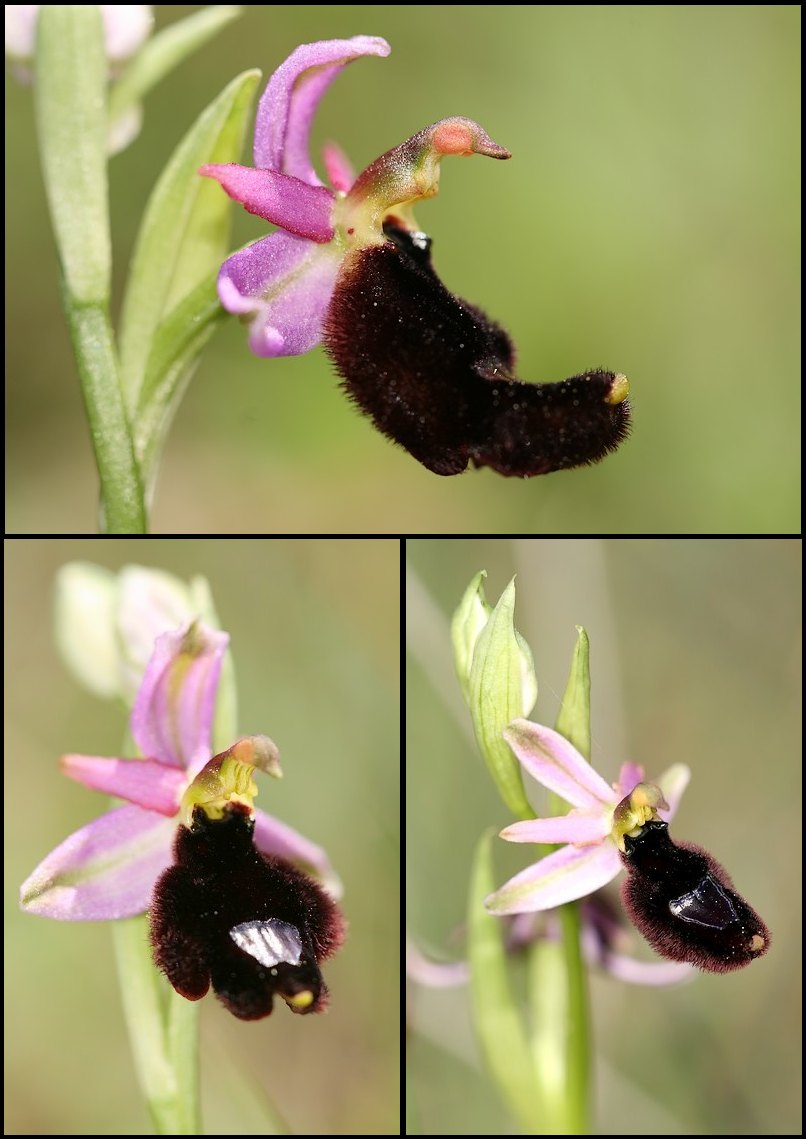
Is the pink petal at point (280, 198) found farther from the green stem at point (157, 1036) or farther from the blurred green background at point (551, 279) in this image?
the blurred green background at point (551, 279)

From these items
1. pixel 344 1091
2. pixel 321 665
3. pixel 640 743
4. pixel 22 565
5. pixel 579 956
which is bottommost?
pixel 344 1091

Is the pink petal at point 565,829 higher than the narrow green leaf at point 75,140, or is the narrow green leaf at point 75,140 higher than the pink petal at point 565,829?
the narrow green leaf at point 75,140

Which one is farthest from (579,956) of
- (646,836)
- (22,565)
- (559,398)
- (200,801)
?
(22,565)

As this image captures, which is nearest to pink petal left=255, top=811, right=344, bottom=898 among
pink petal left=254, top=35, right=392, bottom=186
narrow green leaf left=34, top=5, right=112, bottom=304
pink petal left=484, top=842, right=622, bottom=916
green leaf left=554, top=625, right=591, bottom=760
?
pink petal left=484, top=842, right=622, bottom=916

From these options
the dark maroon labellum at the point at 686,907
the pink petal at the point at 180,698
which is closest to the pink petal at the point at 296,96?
the pink petal at the point at 180,698

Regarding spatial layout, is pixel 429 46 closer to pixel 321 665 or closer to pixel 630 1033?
pixel 321 665

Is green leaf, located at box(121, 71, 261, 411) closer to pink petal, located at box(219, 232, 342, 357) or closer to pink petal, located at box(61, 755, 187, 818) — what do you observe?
pink petal, located at box(219, 232, 342, 357)
